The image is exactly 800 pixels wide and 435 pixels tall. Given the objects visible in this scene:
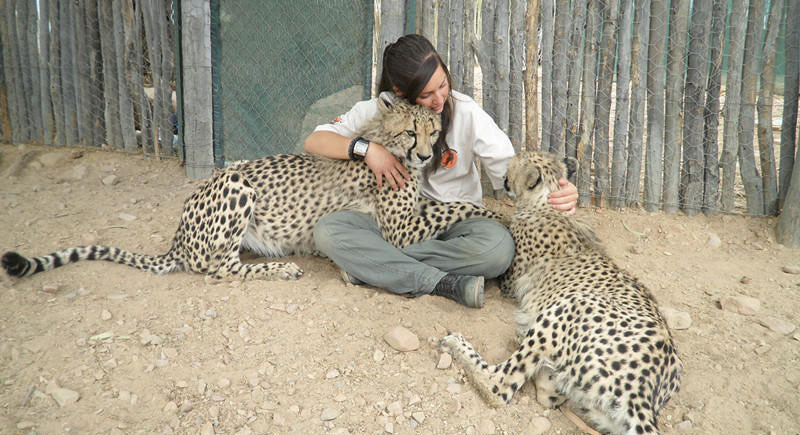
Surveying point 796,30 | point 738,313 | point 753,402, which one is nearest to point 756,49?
point 796,30

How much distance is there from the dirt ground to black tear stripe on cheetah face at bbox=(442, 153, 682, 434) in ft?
0.31

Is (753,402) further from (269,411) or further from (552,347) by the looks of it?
(269,411)

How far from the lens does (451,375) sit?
2.32 metres

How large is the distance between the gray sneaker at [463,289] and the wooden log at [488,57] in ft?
5.63

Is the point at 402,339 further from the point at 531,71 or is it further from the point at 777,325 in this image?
the point at 531,71

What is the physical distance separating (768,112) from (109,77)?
5276 millimetres

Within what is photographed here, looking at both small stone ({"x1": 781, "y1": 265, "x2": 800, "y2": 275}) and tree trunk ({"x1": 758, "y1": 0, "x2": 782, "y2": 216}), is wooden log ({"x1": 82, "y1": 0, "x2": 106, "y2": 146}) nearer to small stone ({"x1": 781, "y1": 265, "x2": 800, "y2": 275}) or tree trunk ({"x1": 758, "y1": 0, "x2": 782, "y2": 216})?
tree trunk ({"x1": 758, "y1": 0, "x2": 782, "y2": 216})

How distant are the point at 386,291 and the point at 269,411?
3.34 feet

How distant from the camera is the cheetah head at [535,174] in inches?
120

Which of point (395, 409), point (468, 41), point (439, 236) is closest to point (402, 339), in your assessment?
point (395, 409)

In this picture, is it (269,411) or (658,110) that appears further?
(658,110)

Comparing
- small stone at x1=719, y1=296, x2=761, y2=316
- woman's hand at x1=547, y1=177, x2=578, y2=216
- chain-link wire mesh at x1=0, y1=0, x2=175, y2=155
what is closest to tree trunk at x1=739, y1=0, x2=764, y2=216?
small stone at x1=719, y1=296, x2=761, y2=316

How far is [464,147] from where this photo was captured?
3283 millimetres

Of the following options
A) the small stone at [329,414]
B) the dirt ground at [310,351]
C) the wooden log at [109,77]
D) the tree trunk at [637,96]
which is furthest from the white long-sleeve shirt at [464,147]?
the wooden log at [109,77]
